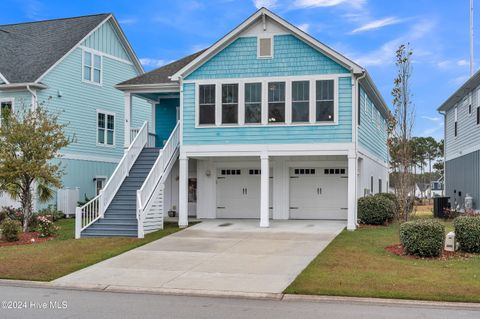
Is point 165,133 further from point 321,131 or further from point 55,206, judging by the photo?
point 321,131

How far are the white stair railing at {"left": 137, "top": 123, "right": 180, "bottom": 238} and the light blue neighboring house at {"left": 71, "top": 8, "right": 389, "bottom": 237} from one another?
0.04m

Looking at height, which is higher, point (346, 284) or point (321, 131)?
point (321, 131)

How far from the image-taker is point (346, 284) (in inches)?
409

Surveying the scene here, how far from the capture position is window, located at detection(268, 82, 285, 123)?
786 inches

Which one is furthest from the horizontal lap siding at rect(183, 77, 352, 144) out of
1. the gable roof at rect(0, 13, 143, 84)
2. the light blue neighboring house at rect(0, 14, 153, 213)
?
the gable roof at rect(0, 13, 143, 84)

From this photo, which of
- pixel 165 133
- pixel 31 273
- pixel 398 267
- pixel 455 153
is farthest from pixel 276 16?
pixel 455 153

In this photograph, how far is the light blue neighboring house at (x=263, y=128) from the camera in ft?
63.3

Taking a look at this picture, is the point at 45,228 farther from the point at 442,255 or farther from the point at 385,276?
the point at 442,255

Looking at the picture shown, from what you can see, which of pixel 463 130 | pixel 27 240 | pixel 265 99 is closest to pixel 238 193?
pixel 265 99

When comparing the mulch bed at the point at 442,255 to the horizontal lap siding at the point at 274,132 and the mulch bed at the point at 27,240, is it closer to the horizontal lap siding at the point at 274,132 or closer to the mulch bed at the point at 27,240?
the horizontal lap siding at the point at 274,132

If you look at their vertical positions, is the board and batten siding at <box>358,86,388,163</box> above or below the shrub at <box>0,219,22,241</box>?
above

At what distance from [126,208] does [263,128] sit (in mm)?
5630

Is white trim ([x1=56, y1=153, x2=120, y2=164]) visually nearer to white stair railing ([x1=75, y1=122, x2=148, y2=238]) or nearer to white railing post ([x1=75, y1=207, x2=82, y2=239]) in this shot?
white stair railing ([x1=75, y1=122, x2=148, y2=238])

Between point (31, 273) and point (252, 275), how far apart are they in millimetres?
4894
